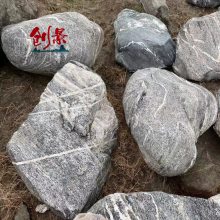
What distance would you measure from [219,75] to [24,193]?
2033mm

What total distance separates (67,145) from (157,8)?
2065mm

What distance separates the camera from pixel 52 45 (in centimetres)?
390

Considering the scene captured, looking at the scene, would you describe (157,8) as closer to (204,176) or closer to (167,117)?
(167,117)

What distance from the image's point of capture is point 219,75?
4188 mm

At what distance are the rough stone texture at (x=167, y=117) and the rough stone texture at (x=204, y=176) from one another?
125 mm

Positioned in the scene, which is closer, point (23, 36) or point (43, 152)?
point (43, 152)

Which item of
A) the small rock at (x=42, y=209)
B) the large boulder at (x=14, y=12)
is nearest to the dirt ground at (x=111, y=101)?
the small rock at (x=42, y=209)

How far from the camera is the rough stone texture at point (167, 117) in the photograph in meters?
3.38

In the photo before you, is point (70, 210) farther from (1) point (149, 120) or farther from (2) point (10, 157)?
(1) point (149, 120)

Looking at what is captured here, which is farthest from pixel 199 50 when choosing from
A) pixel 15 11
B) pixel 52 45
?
pixel 15 11

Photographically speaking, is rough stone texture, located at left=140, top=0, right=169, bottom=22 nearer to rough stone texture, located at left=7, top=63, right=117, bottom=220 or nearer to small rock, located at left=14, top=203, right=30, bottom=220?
rough stone texture, located at left=7, top=63, right=117, bottom=220

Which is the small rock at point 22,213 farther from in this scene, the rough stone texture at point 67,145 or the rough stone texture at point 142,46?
the rough stone texture at point 142,46

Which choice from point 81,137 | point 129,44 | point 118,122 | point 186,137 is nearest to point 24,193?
point 81,137

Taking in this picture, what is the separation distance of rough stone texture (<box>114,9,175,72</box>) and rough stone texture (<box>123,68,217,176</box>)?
0.45 m
